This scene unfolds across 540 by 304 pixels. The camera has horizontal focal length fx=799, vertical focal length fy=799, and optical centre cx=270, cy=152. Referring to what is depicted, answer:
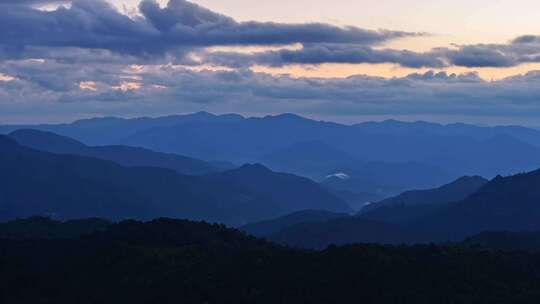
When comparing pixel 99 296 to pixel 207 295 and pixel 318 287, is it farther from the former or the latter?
pixel 318 287

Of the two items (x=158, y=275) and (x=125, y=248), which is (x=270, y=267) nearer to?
(x=158, y=275)

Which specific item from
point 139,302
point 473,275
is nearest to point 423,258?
point 473,275

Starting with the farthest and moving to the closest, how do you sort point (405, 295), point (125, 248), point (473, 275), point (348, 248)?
point (125, 248), point (348, 248), point (473, 275), point (405, 295)

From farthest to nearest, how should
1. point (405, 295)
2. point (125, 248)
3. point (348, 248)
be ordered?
point (125, 248), point (348, 248), point (405, 295)

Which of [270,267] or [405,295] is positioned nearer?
[405,295]

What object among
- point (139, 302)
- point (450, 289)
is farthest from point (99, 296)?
point (450, 289)

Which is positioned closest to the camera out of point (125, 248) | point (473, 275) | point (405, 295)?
point (405, 295)
